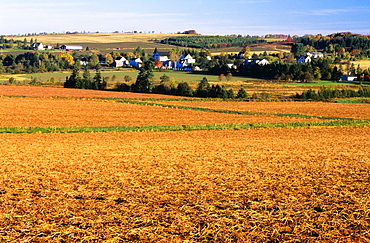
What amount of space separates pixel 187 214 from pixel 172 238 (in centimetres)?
171

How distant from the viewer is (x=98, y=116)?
4512 cm

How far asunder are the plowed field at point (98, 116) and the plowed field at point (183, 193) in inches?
572

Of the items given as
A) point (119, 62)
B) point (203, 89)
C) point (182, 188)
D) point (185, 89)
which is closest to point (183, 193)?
point (182, 188)

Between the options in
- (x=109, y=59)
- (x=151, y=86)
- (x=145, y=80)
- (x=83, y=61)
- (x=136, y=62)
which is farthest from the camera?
(x=136, y=62)

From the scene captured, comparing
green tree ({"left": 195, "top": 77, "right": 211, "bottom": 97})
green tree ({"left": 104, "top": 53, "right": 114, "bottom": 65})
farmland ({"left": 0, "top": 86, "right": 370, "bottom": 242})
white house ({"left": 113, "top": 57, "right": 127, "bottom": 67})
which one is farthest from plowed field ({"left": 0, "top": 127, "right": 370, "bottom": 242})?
green tree ({"left": 104, "top": 53, "right": 114, "bottom": 65})

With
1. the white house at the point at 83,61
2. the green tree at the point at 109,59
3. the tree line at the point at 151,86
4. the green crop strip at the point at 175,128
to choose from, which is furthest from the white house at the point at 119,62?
the green crop strip at the point at 175,128

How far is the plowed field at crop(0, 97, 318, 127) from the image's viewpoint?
39622mm

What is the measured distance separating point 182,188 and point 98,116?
108ft

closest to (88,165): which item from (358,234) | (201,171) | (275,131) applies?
(201,171)

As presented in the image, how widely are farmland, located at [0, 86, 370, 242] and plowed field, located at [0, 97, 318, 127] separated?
6.65m

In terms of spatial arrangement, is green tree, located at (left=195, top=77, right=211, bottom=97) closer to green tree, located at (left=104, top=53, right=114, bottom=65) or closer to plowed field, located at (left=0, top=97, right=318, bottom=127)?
plowed field, located at (left=0, top=97, right=318, bottom=127)

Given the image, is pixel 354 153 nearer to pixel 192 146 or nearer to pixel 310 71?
pixel 192 146

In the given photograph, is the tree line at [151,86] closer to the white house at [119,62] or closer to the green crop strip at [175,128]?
the green crop strip at [175,128]

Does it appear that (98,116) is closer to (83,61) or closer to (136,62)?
(83,61)
